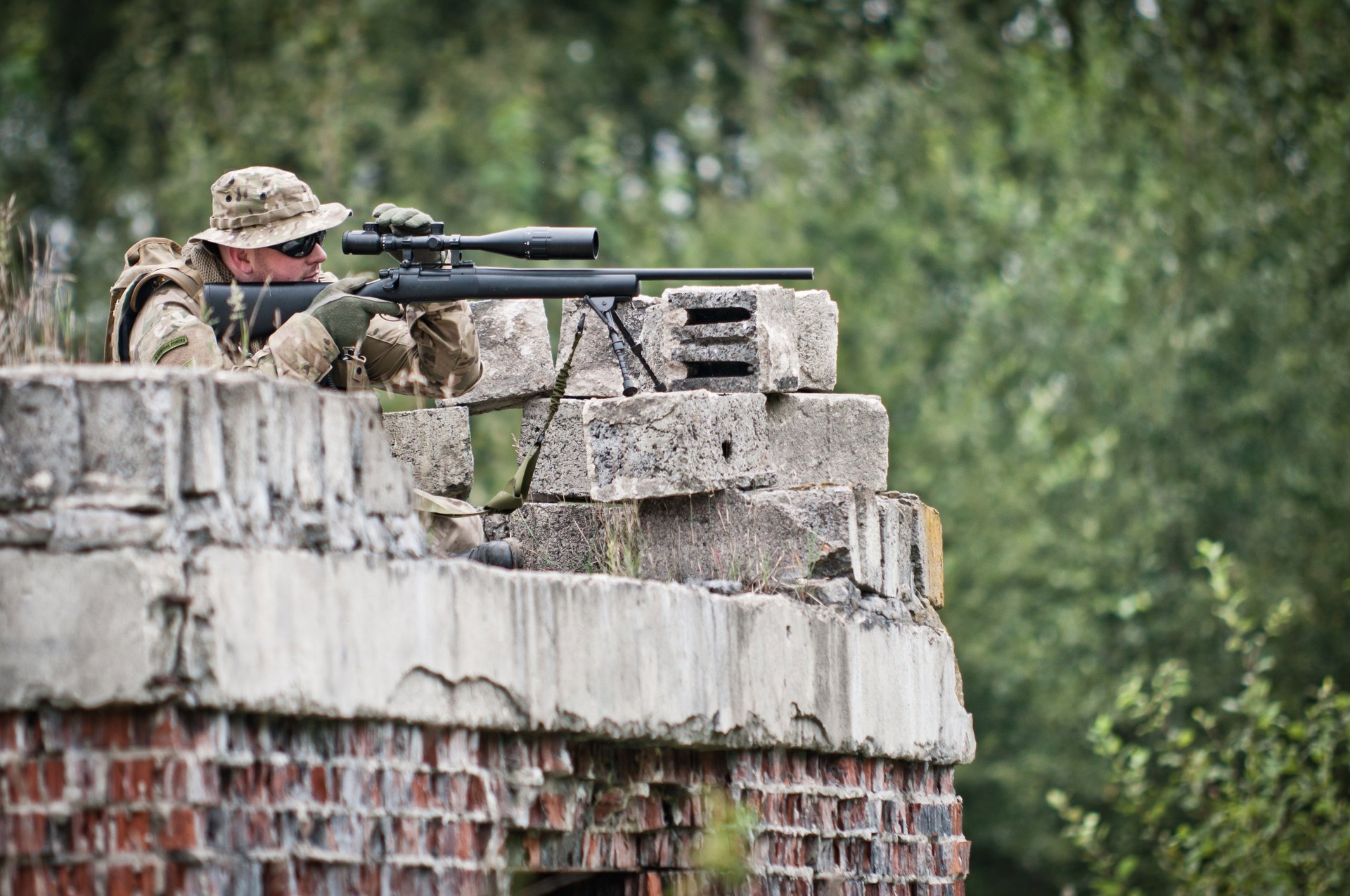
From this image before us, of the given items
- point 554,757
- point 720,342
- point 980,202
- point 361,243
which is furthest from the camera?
point 980,202

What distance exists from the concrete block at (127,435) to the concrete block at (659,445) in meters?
2.09

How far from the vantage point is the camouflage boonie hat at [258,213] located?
5777mm

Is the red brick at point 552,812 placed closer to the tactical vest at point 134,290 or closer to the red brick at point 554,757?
the red brick at point 554,757

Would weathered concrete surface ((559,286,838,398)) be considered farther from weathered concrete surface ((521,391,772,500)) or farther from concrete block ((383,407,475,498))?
concrete block ((383,407,475,498))

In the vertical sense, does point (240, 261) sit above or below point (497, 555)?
above

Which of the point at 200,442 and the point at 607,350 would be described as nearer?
the point at 200,442

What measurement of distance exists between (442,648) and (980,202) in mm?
17166

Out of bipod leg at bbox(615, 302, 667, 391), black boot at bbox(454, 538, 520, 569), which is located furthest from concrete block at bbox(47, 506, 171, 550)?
bipod leg at bbox(615, 302, 667, 391)

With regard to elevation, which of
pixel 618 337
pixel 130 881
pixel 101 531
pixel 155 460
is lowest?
pixel 130 881

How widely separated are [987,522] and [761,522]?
12.3m

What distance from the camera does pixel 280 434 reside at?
4176 mm

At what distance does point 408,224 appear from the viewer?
567 centimetres

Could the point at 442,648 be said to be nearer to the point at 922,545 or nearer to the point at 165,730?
the point at 165,730

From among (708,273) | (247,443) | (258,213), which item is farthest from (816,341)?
(247,443)
